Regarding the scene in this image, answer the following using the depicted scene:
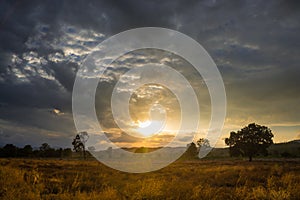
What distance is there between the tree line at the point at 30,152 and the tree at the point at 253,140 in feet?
257

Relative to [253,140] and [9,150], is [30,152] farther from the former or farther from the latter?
[253,140]

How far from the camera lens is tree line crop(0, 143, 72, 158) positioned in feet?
331

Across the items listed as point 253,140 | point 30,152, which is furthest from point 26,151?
point 253,140

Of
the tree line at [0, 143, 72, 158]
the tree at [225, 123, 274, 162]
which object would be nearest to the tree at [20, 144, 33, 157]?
the tree line at [0, 143, 72, 158]

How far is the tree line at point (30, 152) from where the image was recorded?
101 m

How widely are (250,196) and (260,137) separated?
59.6 meters

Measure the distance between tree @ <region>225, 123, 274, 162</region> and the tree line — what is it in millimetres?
78411

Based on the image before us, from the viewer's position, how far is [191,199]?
8945mm

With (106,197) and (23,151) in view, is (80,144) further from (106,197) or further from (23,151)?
(106,197)

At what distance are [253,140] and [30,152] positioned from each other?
84001 millimetres

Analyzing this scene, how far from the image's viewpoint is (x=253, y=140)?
64.5 m

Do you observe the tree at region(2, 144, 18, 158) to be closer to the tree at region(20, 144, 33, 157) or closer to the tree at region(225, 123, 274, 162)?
the tree at region(20, 144, 33, 157)

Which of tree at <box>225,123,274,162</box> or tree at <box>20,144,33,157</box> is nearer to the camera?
tree at <box>225,123,274,162</box>

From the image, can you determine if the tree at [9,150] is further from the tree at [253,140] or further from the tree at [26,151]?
the tree at [253,140]
